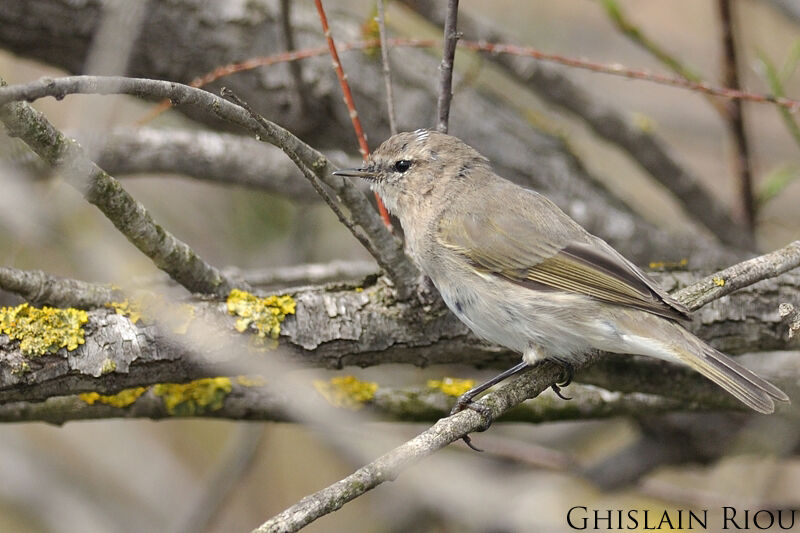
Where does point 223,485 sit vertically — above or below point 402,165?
below

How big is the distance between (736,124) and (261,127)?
2902mm

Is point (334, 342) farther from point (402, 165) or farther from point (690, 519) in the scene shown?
point (690, 519)

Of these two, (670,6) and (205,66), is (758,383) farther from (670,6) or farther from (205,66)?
(670,6)

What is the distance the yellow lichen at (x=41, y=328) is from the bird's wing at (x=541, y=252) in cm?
140

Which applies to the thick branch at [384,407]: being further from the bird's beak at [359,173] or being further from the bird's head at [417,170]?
the bird's beak at [359,173]

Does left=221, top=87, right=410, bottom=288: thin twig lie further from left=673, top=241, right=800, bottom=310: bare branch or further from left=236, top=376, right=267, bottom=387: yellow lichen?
left=673, top=241, right=800, bottom=310: bare branch

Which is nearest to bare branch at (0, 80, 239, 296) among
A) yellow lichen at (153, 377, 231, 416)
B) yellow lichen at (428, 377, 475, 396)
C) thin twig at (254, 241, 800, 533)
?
yellow lichen at (153, 377, 231, 416)

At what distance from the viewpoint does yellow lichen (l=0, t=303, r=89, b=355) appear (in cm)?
270

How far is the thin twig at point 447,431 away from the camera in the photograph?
199 cm

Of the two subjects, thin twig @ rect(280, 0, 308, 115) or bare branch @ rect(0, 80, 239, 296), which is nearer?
bare branch @ rect(0, 80, 239, 296)

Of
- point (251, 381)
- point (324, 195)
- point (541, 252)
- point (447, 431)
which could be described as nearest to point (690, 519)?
point (541, 252)

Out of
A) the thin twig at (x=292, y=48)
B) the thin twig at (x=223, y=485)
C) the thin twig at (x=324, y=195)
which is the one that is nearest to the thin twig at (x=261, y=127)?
the thin twig at (x=324, y=195)

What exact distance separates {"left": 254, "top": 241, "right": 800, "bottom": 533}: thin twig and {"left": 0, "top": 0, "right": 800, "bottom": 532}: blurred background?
1058 mm

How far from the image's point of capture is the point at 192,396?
322 cm
